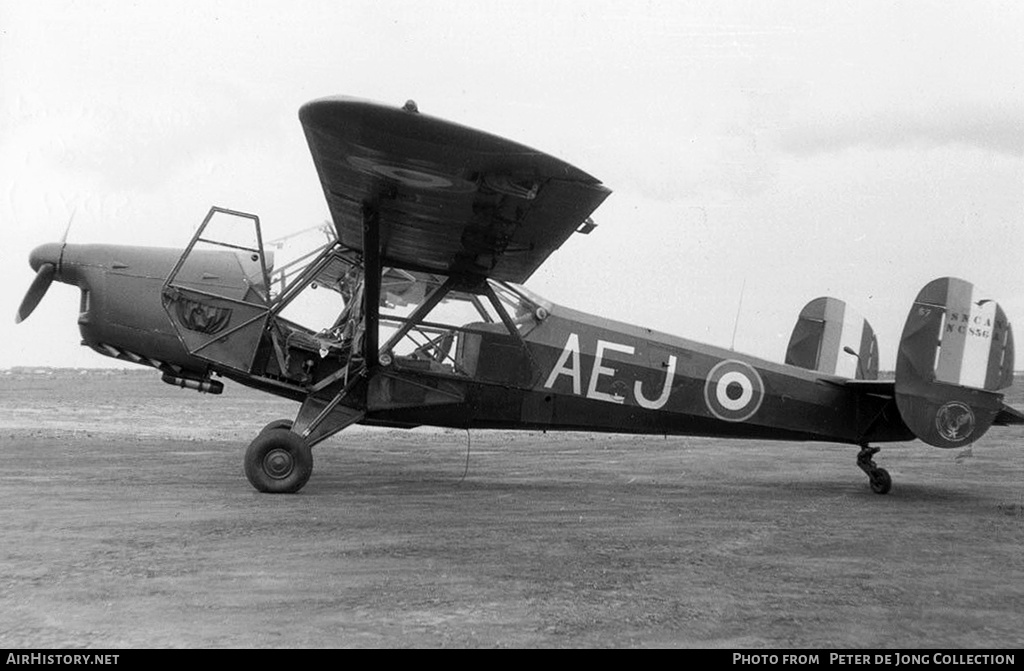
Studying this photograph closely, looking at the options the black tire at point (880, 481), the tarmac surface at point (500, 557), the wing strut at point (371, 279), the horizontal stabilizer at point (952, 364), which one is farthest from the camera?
the black tire at point (880, 481)

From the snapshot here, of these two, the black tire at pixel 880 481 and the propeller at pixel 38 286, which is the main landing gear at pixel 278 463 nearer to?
the propeller at pixel 38 286

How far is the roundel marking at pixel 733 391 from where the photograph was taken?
29.0 feet

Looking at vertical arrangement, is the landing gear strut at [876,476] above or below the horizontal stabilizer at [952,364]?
below

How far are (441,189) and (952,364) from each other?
5440mm

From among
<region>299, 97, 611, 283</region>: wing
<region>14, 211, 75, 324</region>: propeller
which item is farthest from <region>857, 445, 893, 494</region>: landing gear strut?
<region>14, 211, 75, 324</region>: propeller

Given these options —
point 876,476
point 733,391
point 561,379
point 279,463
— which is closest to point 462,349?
point 561,379

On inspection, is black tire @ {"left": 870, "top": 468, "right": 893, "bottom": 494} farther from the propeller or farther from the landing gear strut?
the propeller

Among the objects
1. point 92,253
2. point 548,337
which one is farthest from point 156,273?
point 548,337

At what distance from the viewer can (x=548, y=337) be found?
870 centimetres

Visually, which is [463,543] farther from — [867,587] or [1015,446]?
[1015,446]

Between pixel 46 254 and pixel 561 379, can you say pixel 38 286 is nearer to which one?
pixel 46 254

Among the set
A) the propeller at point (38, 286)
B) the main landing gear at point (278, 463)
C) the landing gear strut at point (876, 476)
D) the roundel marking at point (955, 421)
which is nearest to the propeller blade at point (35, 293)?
the propeller at point (38, 286)

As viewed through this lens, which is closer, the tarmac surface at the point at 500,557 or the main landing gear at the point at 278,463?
the tarmac surface at the point at 500,557
